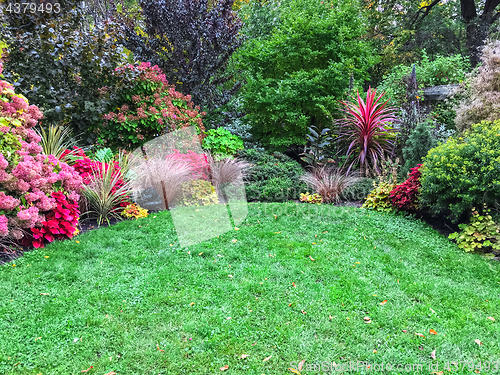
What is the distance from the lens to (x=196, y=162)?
5125 millimetres

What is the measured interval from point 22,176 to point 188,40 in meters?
4.86

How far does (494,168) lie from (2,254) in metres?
5.11

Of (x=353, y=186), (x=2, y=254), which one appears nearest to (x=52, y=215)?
(x=2, y=254)

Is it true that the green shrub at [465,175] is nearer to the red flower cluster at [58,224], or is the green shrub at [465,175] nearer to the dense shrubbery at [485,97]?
the dense shrubbery at [485,97]

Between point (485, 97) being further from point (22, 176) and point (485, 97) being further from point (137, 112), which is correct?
point (22, 176)

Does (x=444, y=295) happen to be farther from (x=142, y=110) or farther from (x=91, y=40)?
(x=91, y=40)

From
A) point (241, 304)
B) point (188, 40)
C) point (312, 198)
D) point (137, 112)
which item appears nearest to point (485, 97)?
point (312, 198)

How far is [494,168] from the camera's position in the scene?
3.27 metres

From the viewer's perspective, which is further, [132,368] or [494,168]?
[494,168]

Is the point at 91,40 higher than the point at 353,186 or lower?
higher

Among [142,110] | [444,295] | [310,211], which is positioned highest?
[142,110]

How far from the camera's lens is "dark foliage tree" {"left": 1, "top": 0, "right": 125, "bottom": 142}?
4.29 meters

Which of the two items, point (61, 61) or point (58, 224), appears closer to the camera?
point (58, 224)

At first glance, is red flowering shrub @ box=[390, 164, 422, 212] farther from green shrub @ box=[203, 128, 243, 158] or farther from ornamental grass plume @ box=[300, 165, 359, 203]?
green shrub @ box=[203, 128, 243, 158]
